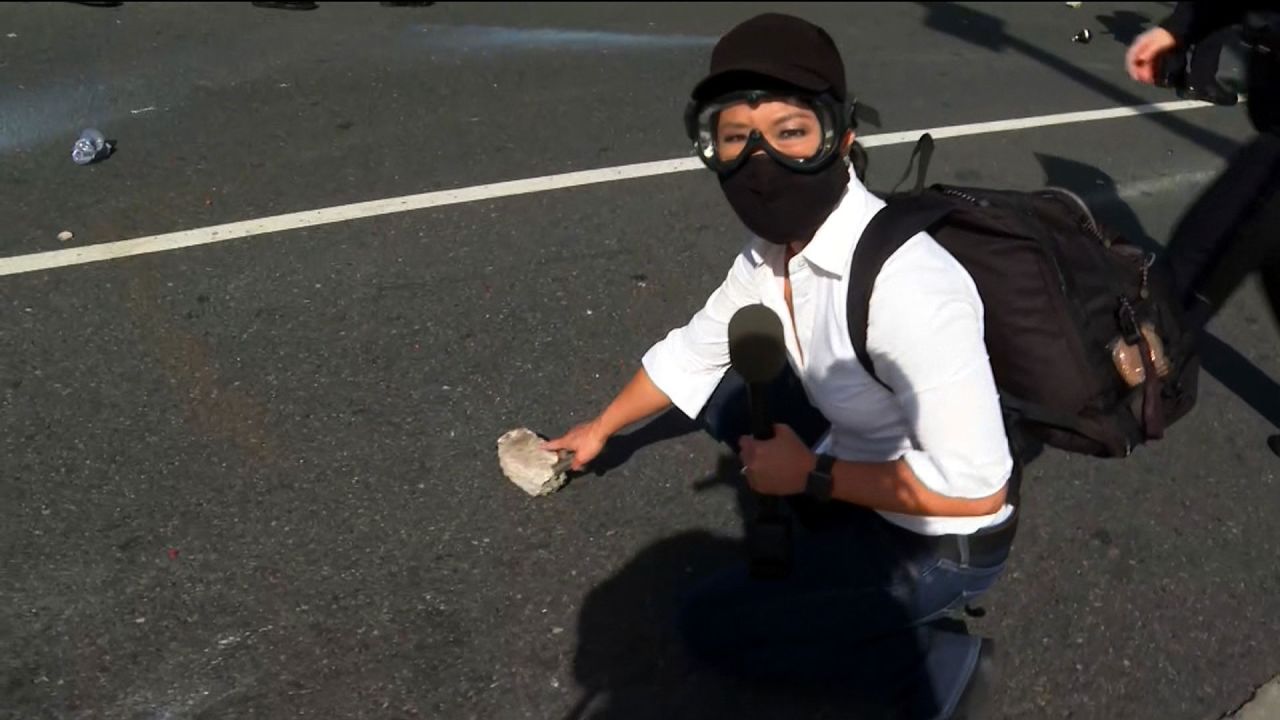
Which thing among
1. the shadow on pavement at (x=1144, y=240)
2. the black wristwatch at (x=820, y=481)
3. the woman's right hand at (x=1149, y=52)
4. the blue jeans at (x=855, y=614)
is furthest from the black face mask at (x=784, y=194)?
the shadow on pavement at (x=1144, y=240)

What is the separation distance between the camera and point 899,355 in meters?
2.13

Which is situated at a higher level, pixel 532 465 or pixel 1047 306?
pixel 1047 306

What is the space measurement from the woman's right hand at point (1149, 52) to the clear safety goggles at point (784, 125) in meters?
1.99

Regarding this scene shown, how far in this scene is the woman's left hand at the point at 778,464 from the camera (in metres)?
2.25

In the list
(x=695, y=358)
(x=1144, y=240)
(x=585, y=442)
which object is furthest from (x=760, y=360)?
(x=1144, y=240)

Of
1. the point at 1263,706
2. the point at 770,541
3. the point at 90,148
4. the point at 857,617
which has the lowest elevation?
the point at 1263,706

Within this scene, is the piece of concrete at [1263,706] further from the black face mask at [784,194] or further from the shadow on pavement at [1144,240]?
the black face mask at [784,194]

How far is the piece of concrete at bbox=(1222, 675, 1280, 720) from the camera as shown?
2770 millimetres

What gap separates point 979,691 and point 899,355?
999 mm

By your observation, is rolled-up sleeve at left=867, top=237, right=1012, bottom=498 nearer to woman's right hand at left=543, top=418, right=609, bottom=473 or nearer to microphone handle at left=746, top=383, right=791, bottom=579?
microphone handle at left=746, top=383, right=791, bottom=579

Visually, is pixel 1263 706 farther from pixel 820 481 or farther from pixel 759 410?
pixel 759 410

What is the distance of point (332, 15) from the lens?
22.9 ft

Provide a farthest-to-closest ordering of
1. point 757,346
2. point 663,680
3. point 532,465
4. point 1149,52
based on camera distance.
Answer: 1. point 1149,52
2. point 532,465
3. point 663,680
4. point 757,346

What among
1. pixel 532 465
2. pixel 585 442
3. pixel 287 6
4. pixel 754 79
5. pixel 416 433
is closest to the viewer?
pixel 754 79
